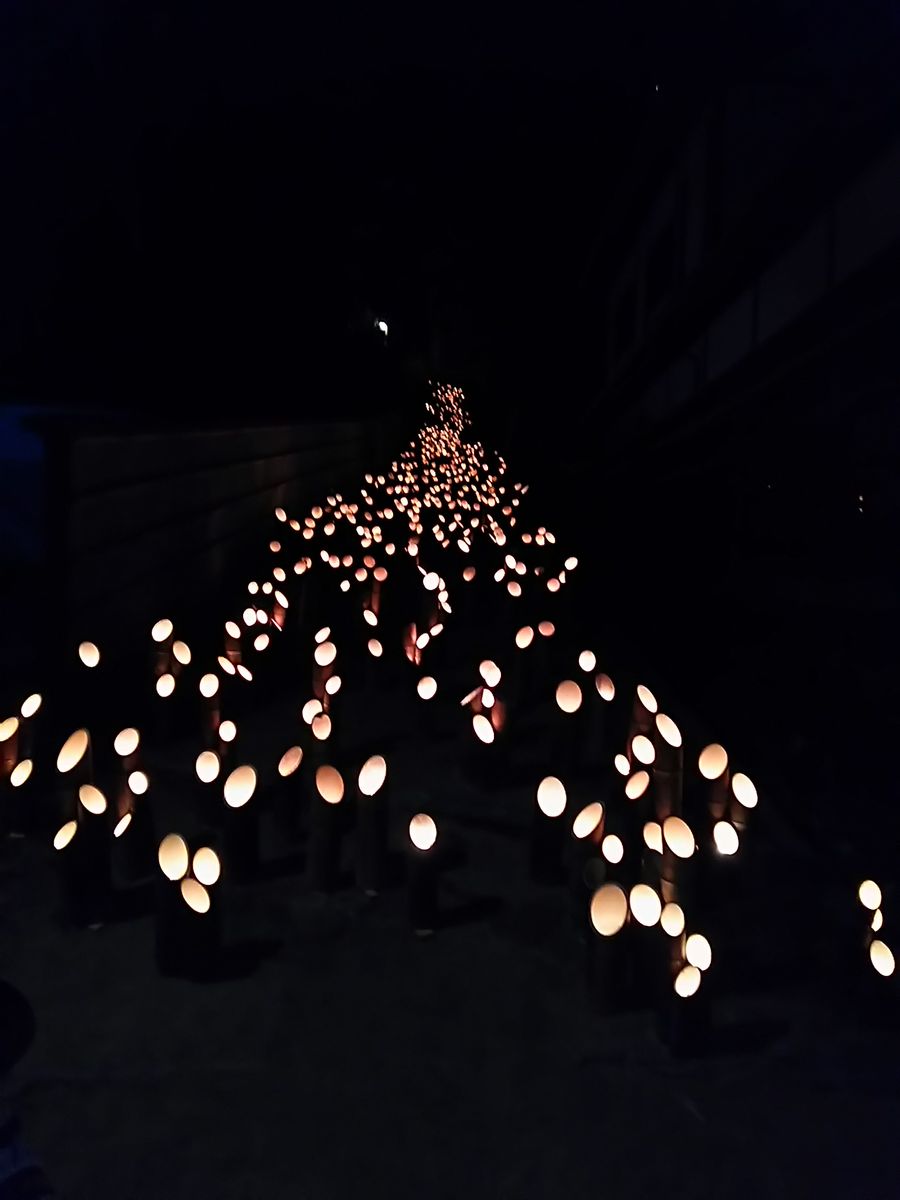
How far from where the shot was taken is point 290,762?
3467 millimetres

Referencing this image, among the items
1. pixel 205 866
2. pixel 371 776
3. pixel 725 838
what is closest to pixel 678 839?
pixel 725 838

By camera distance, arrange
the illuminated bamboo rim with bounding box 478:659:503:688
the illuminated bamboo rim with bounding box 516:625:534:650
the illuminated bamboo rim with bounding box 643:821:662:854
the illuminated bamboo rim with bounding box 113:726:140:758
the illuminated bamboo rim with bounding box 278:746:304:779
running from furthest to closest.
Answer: the illuminated bamboo rim with bounding box 516:625:534:650
the illuminated bamboo rim with bounding box 478:659:503:688
the illuminated bamboo rim with bounding box 278:746:304:779
the illuminated bamboo rim with bounding box 113:726:140:758
the illuminated bamboo rim with bounding box 643:821:662:854

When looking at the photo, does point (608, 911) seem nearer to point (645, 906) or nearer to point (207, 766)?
point (645, 906)

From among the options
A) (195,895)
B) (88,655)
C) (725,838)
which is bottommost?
(195,895)

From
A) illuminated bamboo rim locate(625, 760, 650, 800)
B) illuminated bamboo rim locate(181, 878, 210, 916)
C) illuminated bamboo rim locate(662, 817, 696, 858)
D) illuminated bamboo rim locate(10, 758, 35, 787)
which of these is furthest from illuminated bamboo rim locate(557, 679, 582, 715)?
illuminated bamboo rim locate(10, 758, 35, 787)

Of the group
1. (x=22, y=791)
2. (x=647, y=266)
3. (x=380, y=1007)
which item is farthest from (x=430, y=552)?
(x=647, y=266)

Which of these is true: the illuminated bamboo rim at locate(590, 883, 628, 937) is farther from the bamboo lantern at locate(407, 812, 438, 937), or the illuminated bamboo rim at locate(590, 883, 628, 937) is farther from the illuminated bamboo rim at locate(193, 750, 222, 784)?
the illuminated bamboo rim at locate(193, 750, 222, 784)

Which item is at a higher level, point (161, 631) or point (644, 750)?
point (161, 631)

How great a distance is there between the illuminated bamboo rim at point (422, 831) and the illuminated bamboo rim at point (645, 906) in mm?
602

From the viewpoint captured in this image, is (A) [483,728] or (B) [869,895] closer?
(B) [869,895]

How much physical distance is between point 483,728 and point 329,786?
1026mm

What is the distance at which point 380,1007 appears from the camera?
2701 millimetres

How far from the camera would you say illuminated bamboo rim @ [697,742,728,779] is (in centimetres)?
317

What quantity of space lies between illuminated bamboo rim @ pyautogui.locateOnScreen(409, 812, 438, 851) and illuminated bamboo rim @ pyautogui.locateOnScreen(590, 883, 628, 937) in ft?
1.79
